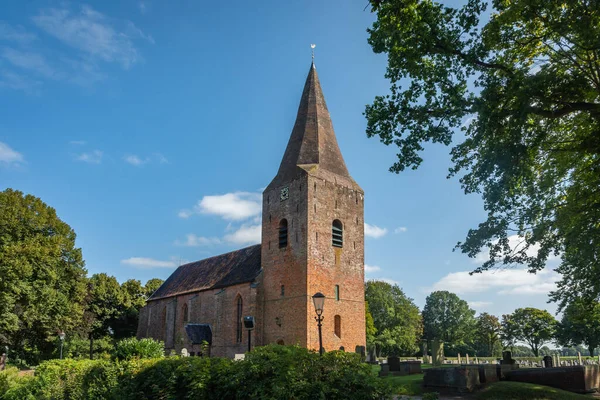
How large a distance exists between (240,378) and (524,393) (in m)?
9.20

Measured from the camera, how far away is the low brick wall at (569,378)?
14.6m

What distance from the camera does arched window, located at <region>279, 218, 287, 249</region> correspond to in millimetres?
31263

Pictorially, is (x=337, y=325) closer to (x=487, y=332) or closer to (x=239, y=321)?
(x=239, y=321)

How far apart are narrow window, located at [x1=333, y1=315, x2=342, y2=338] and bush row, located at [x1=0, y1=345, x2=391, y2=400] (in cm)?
1796

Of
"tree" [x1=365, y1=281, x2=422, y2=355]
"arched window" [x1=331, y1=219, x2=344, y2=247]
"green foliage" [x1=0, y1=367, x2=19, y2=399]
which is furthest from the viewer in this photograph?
"tree" [x1=365, y1=281, x2=422, y2=355]

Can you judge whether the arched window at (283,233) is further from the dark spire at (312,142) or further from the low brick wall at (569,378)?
the low brick wall at (569,378)

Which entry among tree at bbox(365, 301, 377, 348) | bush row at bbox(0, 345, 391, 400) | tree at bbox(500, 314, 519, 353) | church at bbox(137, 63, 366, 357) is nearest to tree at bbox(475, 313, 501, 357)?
tree at bbox(500, 314, 519, 353)

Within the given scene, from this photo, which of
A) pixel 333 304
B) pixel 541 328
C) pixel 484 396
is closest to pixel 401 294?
pixel 541 328

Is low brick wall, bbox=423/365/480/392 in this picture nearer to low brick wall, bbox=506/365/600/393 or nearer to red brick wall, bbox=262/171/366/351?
low brick wall, bbox=506/365/600/393

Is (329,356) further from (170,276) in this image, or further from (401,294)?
Result: (401,294)

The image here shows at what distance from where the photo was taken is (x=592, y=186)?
1398 centimetres

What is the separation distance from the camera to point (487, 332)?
6725 cm

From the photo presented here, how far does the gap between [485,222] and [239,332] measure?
22.4 metres

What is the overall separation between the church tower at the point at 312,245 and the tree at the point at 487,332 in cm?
4429
